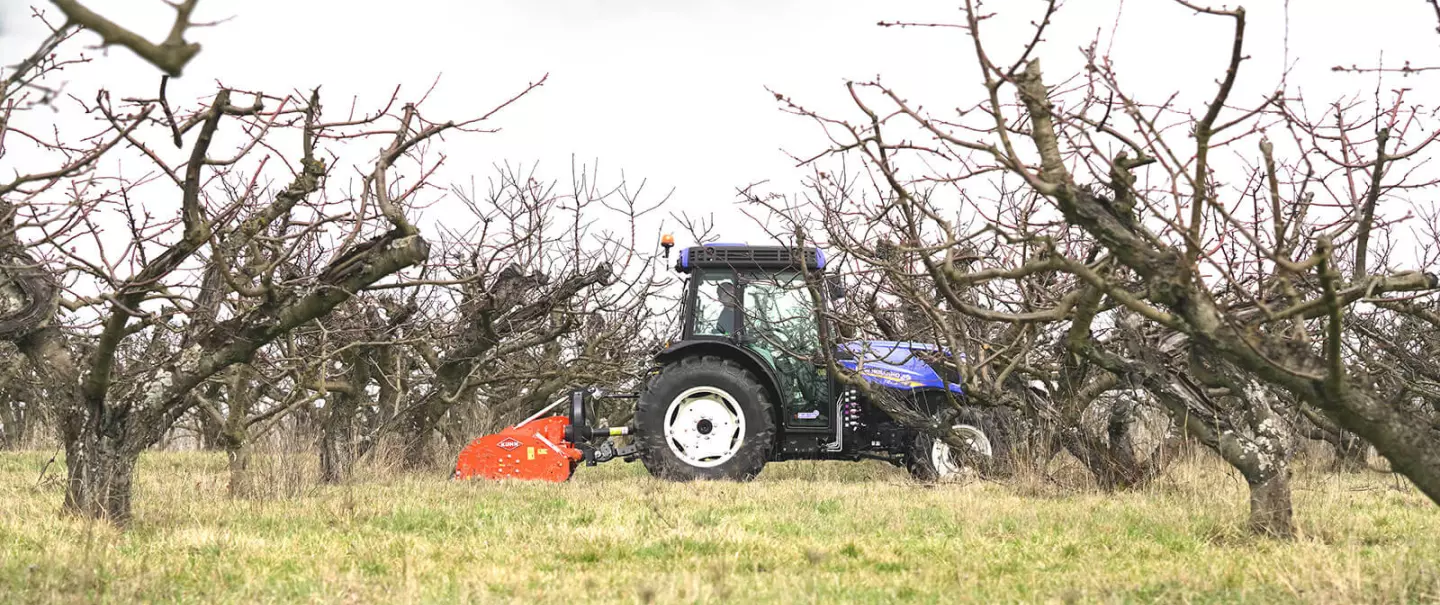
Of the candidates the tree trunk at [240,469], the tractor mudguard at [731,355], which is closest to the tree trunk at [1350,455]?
the tractor mudguard at [731,355]

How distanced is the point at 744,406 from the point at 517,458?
189 centimetres

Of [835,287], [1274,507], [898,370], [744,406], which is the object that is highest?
[835,287]

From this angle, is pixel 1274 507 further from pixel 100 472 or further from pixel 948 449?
pixel 100 472

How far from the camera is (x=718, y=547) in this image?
220 inches

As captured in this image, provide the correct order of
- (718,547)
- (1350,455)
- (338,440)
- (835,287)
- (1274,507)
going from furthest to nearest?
(1350,455) < (338,440) < (835,287) < (1274,507) < (718,547)

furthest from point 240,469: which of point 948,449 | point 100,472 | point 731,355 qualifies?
point 948,449

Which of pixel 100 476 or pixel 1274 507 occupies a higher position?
pixel 100 476

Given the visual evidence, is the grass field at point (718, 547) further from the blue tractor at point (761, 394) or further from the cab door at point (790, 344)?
the cab door at point (790, 344)

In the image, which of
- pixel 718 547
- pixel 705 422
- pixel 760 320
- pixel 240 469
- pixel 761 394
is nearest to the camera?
pixel 718 547

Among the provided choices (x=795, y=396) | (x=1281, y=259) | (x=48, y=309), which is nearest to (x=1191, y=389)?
(x=1281, y=259)

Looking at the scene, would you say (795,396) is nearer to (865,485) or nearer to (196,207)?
(865,485)

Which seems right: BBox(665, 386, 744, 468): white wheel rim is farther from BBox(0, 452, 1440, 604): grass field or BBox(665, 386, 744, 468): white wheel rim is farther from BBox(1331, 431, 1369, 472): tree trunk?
BBox(1331, 431, 1369, 472): tree trunk

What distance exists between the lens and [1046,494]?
8.30 meters

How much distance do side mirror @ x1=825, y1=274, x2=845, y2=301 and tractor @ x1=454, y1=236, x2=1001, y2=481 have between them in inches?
0.9
